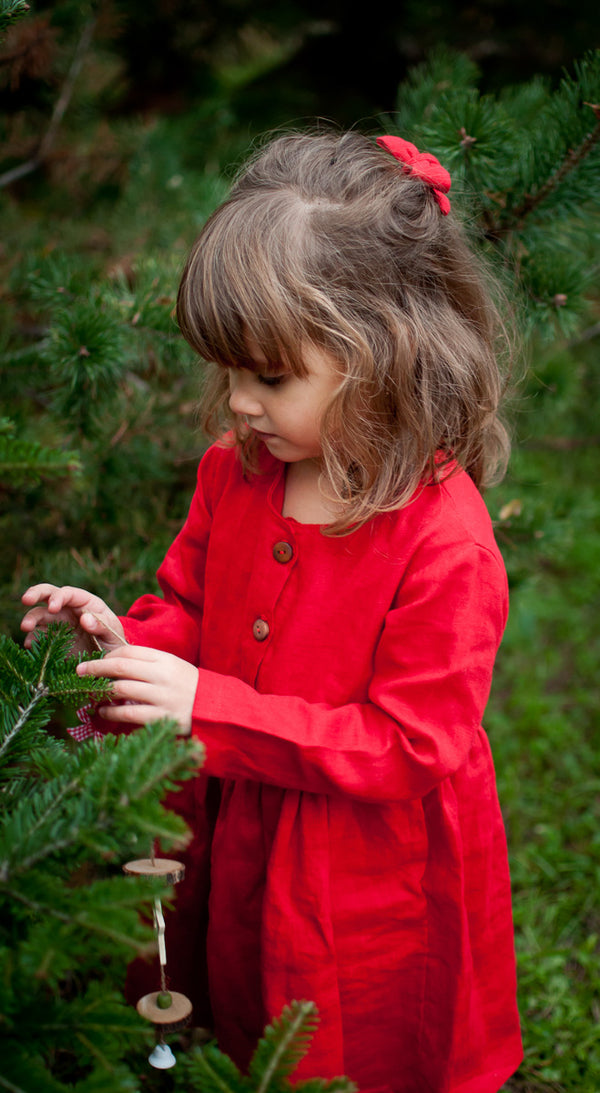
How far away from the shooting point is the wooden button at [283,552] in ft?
4.01

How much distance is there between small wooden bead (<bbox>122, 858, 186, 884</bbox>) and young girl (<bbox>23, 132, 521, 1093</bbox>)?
0.49ft

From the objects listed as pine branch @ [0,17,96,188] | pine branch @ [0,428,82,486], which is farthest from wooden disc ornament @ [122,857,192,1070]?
pine branch @ [0,17,96,188]

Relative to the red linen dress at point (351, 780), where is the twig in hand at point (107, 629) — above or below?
above

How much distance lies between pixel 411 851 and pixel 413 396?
2.19 ft

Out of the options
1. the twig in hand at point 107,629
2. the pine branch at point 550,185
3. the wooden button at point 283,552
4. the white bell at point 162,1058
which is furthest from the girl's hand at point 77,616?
the pine branch at point 550,185

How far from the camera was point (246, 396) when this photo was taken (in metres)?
1.13

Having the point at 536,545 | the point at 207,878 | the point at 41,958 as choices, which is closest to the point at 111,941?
the point at 41,958

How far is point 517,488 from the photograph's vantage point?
3041mm

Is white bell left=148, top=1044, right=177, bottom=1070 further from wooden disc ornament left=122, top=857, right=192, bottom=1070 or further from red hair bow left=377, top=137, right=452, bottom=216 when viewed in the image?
red hair bow left=377, top=137, right=452, bottom=216

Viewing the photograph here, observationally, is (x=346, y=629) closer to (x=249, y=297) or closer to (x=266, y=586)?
(x=266, y=586)

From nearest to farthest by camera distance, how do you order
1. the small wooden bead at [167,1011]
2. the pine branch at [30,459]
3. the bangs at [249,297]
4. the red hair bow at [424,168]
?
the pine branch at [30,459], the small wooden bead at [167,1011], the bangs at [249,297], the red hair bow at [424,168]

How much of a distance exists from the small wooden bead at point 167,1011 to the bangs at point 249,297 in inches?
30.8

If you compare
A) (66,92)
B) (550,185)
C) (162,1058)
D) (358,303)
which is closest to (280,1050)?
(162,1058)

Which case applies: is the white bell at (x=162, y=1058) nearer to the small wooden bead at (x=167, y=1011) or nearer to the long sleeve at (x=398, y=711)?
the small wooden bead at (x=167, y=1011)
